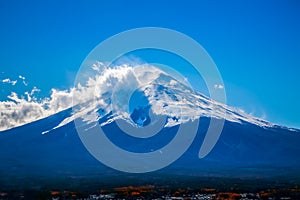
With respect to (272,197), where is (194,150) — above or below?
above

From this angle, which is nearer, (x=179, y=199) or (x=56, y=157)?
(x=179, y=199)

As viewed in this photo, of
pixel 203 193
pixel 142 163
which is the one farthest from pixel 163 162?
pixel 203 193

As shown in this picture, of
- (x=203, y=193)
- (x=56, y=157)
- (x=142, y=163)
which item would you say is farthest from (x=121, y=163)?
(x=203, y=193)

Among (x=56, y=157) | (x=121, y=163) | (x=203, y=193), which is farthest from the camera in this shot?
(x=56, y=157)

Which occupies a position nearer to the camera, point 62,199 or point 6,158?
point 62,199

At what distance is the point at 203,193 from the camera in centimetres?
6206

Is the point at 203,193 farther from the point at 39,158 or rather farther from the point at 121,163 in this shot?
the point at 39,158

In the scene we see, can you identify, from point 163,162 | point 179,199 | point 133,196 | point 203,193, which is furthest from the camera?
point 163,162

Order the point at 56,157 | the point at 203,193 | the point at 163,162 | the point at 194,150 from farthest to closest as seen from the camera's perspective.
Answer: the point at 194,150 → the point at 56,157 → the point at 163,162 → the point at 203,193

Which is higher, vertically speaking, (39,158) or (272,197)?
(39,158)

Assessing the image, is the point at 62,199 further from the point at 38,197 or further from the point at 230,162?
the point at 230,162

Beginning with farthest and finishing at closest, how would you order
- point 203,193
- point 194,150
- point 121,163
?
point 194,150, point 121,163, point 203,193

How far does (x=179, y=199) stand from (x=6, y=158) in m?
134

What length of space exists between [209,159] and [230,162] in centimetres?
843
